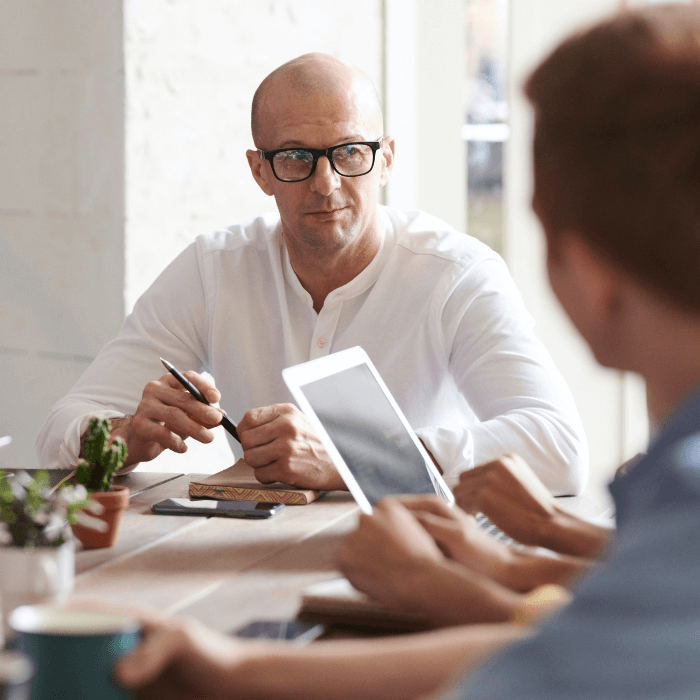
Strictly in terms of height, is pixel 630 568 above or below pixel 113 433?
above

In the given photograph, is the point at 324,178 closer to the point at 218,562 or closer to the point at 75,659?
the point at 218,562

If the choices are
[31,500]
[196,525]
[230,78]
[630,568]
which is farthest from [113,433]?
[230,78]

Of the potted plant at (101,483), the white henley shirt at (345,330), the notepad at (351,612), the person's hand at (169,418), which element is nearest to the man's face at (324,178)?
the white henley shirt at (345,330)

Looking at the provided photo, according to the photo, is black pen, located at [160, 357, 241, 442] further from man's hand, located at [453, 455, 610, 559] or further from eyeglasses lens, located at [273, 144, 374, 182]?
eyeglasses lens, located at [273, 144, 374, 182]

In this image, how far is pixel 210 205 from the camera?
288 cm

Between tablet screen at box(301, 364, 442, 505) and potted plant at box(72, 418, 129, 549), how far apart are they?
274 mm

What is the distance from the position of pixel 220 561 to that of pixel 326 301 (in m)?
0.98

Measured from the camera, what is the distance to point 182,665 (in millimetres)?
685

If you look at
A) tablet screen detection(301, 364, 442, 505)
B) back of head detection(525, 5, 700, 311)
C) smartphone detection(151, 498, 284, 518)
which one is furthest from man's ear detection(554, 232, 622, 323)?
smartphone detection(151, 498, 284, 518)

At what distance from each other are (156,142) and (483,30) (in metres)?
1.61

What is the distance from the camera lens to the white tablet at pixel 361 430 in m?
1.29

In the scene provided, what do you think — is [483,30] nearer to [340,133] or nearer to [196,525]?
[340,133]

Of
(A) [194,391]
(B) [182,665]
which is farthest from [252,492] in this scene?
(B) [182,665]

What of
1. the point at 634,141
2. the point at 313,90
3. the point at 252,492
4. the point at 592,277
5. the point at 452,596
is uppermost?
the point at 313,90
